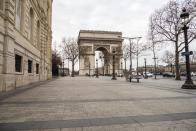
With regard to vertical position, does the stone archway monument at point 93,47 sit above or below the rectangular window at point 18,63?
above

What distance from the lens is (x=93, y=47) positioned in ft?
284

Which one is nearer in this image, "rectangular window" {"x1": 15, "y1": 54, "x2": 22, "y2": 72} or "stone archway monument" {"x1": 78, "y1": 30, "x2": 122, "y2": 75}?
"rectangular window" {"x1": 15, "y1": 54, "x2": 22, "y2": 72}

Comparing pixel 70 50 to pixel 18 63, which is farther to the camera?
pixel 70 50

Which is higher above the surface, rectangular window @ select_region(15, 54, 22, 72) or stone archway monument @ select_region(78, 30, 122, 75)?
stone archway monument @ select_region(78, 30, 122, 75)

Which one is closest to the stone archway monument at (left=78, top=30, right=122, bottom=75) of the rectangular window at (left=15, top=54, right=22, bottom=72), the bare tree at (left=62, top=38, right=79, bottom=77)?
the bare tree at (left=62, top=38, right=79, bottom=77)

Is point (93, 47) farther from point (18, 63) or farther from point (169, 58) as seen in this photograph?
point (18, 63)

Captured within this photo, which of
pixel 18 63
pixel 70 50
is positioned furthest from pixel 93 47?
pixel 18 63

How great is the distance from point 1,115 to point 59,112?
1665 millimetres

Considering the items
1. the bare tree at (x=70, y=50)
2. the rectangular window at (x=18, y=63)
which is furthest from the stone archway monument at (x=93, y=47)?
the rectangular window at (x=18, y=63)

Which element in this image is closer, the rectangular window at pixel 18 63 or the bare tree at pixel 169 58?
the rectangular window at pixel 18 63

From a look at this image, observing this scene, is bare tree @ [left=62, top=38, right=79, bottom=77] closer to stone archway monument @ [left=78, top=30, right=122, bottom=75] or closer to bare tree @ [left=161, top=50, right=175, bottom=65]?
stone archway monument @ [left=78, top=30, right=122, bottom=75]

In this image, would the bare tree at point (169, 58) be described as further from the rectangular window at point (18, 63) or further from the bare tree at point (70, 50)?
the rectangular window at point (18, 63)

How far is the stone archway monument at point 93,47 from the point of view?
81.8m

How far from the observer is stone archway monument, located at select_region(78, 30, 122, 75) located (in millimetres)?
81750
